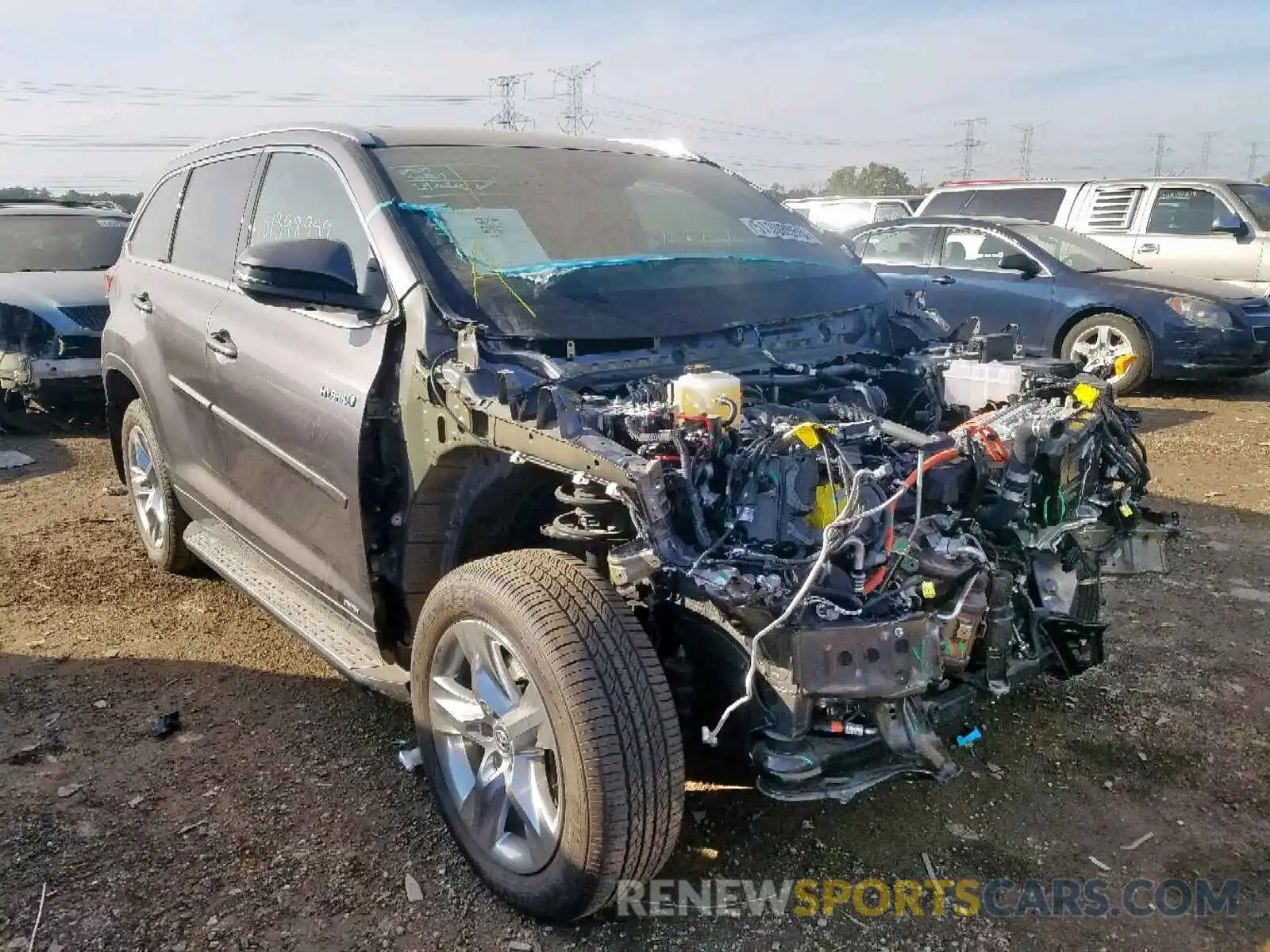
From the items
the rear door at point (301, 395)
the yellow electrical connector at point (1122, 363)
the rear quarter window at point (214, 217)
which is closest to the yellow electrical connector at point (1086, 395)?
the yellow electrical connector at point (1122, 363)

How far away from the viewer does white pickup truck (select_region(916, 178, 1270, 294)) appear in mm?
10969

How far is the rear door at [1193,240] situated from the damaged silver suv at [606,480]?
902 centimetres

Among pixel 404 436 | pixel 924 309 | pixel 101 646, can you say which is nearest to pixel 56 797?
pixel 101 646

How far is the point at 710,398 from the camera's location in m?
2.54

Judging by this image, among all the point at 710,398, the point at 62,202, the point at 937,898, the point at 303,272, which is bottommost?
the point at 937,898

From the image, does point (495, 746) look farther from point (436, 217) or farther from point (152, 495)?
point (152, 495)

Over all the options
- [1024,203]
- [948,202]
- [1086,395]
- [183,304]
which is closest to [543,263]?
[1086,395]

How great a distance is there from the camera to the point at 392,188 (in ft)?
10.3

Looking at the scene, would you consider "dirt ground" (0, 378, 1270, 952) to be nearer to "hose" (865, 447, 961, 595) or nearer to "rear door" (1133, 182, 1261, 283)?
"hose" (865, 447, 961, 595)

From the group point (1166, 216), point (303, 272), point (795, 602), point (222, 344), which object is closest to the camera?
point (795, 602)

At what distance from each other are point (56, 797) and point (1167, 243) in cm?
1199

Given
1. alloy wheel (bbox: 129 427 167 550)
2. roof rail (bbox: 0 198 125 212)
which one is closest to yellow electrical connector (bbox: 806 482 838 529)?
alloy wheel (bbox: 129 427 167 550)

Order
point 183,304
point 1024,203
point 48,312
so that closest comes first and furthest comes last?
point 183,304 < point 48,312 < point 1024,203

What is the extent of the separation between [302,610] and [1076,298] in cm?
793
